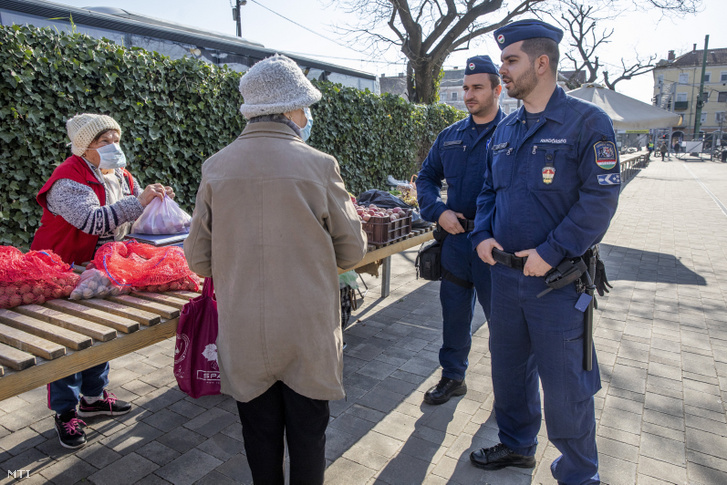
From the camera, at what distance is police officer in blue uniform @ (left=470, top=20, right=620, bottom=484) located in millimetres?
2018

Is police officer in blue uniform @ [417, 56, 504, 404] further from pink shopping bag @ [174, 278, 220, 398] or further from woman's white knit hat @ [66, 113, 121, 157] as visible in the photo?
woman's white knit hat @ [66, 113, 121, 157]

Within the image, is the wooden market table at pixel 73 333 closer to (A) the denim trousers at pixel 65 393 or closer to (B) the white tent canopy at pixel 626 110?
(A) the denim trousers at pixel 65 393

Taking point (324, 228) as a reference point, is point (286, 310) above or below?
below

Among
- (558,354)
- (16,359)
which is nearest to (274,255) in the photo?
(16,359)

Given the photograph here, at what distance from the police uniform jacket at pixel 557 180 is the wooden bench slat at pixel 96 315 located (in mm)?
1767

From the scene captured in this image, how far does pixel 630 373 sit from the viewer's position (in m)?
3.73

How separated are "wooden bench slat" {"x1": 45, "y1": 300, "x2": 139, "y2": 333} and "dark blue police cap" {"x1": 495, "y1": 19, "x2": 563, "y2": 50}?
2.10 m

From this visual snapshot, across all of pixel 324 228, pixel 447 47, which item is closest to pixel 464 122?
pixel 324 228

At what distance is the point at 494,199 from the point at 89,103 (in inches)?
165

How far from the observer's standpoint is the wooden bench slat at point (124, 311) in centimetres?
217

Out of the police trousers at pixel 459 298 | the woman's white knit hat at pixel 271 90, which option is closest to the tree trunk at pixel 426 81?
the police trousers at pixel 459 298

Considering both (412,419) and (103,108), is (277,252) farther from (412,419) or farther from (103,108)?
(103,108)

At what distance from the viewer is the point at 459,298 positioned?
3.26 metres

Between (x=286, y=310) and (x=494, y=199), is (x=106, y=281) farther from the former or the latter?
(x=494, y=199)
